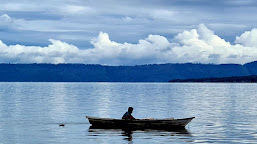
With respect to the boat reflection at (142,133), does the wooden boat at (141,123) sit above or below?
above

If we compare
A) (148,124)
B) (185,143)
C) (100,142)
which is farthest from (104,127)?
(185,143)

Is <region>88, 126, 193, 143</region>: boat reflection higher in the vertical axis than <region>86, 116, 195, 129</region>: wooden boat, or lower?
lower

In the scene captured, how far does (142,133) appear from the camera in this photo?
4769 cm

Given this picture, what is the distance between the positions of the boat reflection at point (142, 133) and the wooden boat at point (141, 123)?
1.04m

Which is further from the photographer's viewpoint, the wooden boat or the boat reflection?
the wooden boat

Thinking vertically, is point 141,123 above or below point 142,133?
above

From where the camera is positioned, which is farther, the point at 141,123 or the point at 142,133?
the point at 141,123

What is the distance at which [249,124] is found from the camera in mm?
58125

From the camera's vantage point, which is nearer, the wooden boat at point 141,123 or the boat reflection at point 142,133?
the boat reflection at point 142,133

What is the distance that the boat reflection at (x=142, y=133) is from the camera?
45250 millimetres

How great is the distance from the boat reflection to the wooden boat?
3.40 ft

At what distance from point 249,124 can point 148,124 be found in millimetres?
16099

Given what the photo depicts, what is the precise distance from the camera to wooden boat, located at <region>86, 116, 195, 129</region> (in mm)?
50719

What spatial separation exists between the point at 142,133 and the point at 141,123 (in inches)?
122
